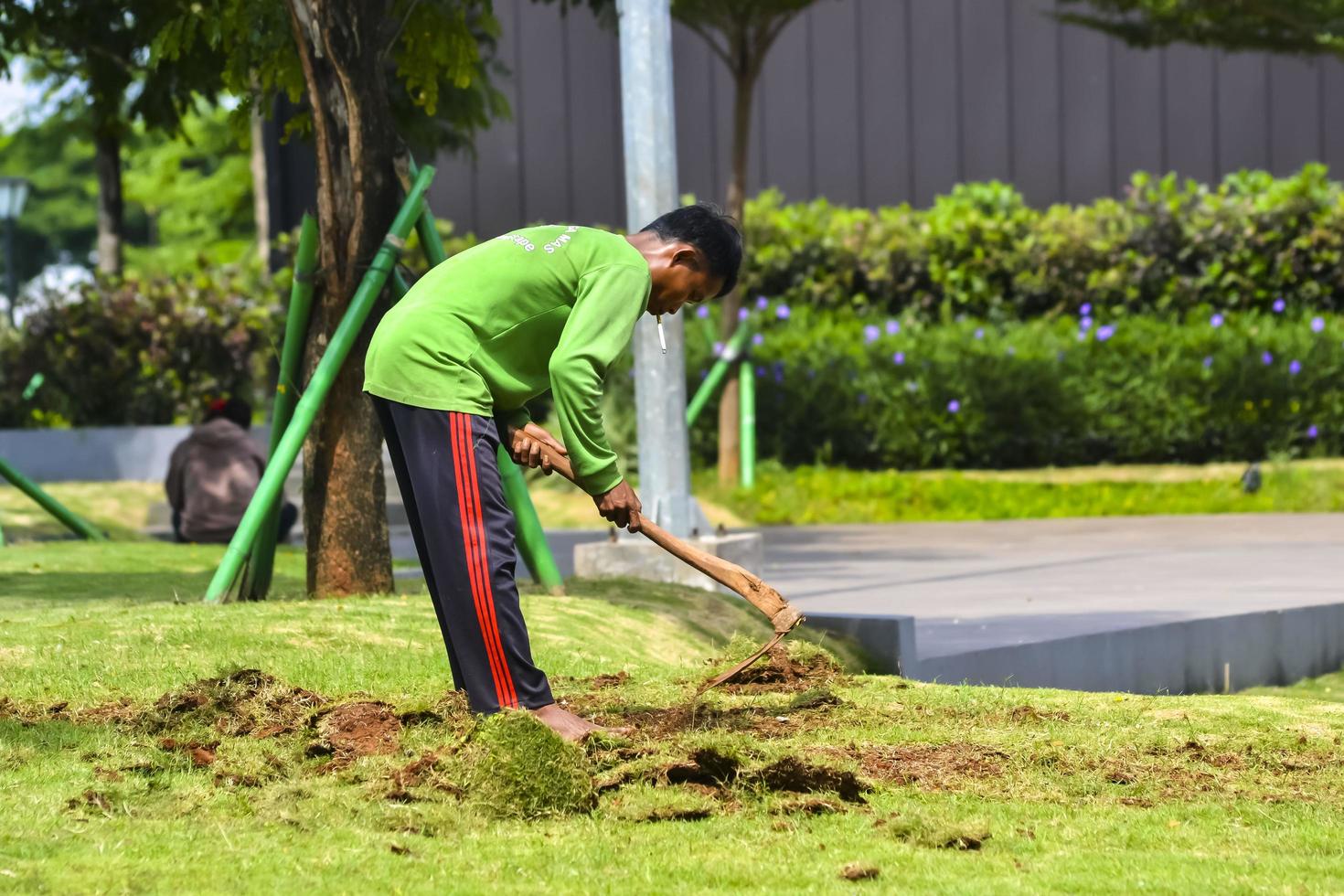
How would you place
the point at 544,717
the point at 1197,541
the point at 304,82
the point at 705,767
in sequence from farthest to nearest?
the point at 1197,541 → the point at 304,82 → the point at 544,717 → the point at 705,767

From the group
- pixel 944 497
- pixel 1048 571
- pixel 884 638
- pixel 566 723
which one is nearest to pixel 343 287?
pixel 884 638

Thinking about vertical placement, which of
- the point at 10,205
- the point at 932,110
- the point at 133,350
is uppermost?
the point at 932,110

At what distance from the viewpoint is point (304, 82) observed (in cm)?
805

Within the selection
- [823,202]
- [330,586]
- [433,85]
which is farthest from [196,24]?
[823,202]

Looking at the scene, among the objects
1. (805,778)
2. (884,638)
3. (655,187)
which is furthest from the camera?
(655,187)

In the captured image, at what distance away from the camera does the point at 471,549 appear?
444 cm

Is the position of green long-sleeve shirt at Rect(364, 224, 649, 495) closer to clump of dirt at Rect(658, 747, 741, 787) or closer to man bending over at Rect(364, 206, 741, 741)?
man bending over at Rect(364, 206, 741, 741)

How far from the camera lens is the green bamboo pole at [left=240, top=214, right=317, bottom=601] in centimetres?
725

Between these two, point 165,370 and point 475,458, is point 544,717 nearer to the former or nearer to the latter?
point 475,458

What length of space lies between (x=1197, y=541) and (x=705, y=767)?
8.75m

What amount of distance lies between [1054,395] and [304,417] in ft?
32.4

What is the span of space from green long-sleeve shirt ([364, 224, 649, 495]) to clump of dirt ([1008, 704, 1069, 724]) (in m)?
1.50

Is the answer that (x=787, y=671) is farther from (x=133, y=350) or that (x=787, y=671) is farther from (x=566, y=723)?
(x=133, y=350)

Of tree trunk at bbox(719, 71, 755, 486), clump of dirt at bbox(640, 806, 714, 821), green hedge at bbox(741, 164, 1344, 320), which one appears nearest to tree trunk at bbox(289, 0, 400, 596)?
clump of dirt at bbox(640, 806, 714, 821)
